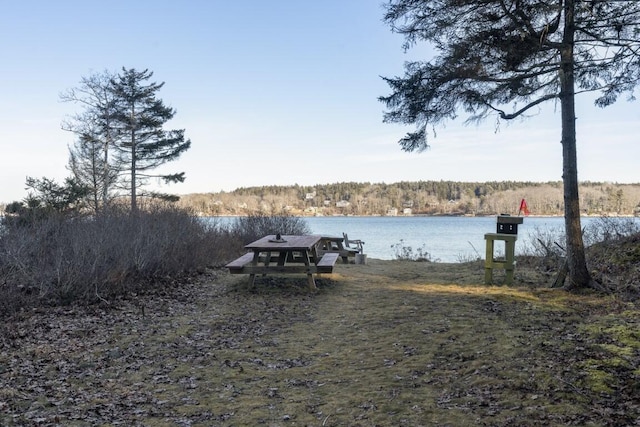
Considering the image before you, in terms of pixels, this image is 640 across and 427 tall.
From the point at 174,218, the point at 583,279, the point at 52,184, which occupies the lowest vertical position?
the point at 583,279

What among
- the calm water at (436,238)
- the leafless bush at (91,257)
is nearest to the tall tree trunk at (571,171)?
the calm water at (436,238)

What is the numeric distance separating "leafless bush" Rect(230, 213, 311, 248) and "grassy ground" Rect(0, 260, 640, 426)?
986 centimetres

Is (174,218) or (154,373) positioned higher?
(174,218)

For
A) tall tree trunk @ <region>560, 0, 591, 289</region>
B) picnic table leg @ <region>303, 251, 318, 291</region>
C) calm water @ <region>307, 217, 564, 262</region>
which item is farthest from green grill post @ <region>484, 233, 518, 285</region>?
calm water @ <region>307, 217, 564, 262</region>

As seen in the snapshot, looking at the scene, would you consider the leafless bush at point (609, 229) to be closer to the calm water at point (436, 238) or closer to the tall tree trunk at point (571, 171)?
the calm water at point (436, 238)

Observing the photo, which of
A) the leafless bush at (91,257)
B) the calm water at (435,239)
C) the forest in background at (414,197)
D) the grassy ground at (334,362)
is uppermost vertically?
the forest in background at (414,197)

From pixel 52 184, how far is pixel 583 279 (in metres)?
18.1

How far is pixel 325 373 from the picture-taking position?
5.14m

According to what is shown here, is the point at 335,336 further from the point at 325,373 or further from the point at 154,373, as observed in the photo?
the point at 154,373

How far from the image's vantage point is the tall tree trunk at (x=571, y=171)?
792cm

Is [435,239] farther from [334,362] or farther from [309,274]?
[334,362]

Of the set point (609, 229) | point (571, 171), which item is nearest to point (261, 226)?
point (609, 229)

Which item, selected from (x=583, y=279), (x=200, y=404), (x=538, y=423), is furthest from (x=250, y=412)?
(x=583, y=279)

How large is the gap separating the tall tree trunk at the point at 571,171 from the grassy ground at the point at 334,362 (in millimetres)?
580
